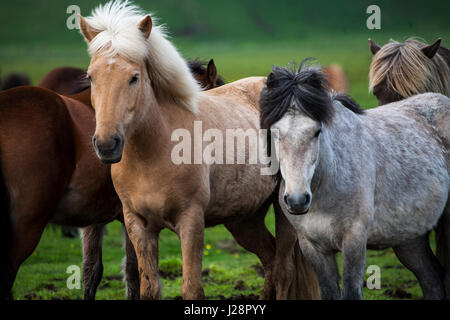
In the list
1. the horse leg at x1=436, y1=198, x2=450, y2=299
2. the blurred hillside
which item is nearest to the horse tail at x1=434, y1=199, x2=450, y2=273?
the horse leg at x1=436, y1=198, x2=450, y2=299

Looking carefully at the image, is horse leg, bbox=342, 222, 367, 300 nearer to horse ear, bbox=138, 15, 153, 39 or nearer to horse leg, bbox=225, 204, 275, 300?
horse leg, bbox=225, 204, 275, 300

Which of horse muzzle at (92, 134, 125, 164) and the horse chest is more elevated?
horse muzzle at (92, 134, 125, 164)

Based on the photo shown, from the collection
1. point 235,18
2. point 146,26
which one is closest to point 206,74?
point 146,26

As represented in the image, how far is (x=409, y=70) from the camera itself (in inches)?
242

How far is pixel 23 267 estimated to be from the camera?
852 centimetres

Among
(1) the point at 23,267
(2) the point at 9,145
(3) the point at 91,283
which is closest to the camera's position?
(2) the point at 9,145

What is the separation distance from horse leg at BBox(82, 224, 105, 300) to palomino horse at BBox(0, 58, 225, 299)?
35 cm

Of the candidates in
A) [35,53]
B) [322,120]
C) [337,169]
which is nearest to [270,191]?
[337,169]

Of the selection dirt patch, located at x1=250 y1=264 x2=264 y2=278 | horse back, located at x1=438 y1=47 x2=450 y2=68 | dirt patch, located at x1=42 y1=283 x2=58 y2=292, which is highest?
horse back, located at x1=438 y1=47 x2=450 y2=68

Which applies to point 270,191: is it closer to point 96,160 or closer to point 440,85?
point 96,160

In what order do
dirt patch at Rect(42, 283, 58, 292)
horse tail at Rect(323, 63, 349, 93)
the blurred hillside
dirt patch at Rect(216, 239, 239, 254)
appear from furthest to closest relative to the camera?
the blurred hillside → dirt patch at Rect(216, 239, 239, 254) → dirt patch at Rect(42, 283, 58, 292) → horse tail at Rect(323, 63, 349, 93)

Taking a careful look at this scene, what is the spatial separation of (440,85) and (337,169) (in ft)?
9.38

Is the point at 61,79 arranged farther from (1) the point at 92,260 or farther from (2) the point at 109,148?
(2) the point at 109,148

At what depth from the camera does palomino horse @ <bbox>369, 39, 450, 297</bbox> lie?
6.15 metres
